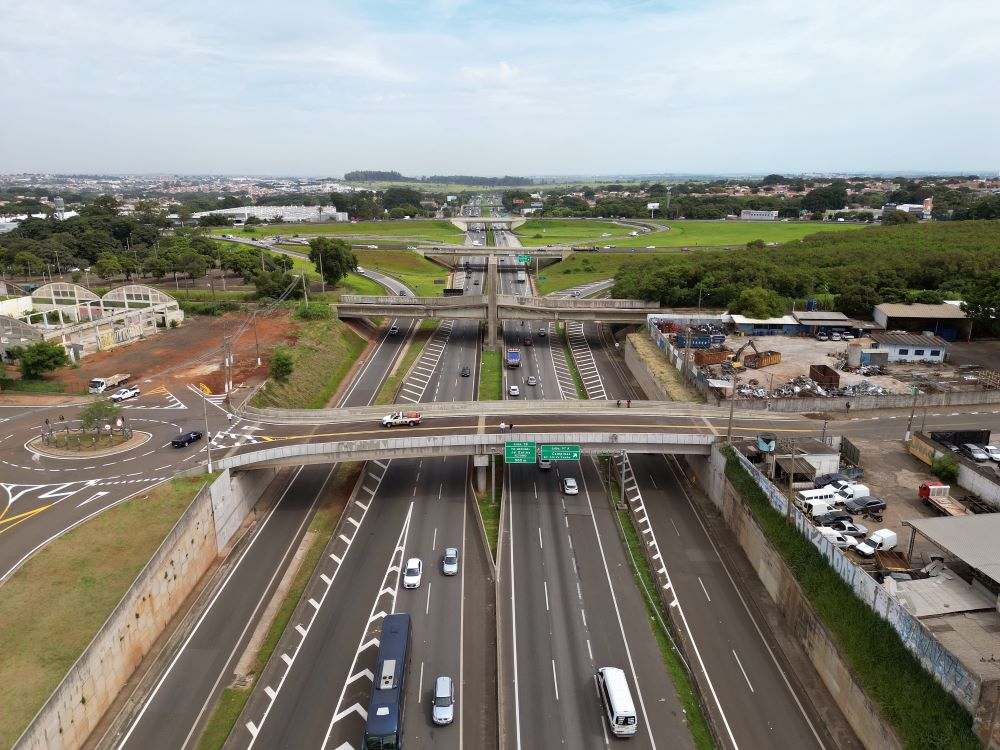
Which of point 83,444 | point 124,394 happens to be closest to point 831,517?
point 83,444

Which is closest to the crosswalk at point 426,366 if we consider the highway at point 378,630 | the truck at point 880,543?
the highway at point 378,630

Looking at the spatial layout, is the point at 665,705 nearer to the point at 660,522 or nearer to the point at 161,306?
the point at 660,522

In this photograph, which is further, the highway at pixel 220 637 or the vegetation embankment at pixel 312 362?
the vegetation embankment at pixel 312 362

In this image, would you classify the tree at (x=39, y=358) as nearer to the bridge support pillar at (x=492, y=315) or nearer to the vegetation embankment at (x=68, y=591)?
the vegetation embankment at (x=68, y=591)

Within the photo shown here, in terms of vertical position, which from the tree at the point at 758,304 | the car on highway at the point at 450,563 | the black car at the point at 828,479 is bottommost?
the car on highway at the point at 450,563

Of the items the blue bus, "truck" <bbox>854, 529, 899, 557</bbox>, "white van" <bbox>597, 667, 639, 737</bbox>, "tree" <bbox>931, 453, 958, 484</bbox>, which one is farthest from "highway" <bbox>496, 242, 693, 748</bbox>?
"tree" <bbox>931, 453, 958, 484</bbox>

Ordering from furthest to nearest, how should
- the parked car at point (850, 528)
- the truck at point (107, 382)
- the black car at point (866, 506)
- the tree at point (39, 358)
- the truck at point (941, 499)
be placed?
the tree at point (39, 358) → the truck at point (107, 382) → the truck at point (941, 499) → the black car at point (866, 506) → the parked car at point (850, 528)

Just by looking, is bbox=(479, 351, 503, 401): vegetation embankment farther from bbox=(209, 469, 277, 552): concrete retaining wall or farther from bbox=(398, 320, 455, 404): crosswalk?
bbox=(209, 469, 277, 552): concrete retaining wall

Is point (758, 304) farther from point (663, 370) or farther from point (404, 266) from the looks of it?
point (404, 266)
